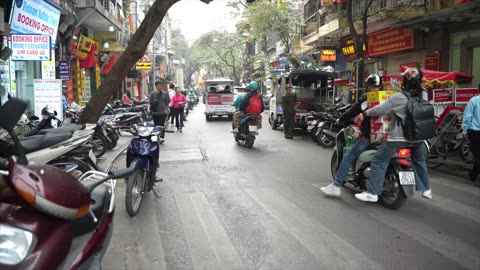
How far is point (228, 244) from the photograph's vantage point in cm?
473

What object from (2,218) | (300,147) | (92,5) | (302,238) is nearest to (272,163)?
(300,147)

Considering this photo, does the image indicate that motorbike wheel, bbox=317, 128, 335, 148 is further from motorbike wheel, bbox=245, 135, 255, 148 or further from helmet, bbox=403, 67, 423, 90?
helmet, bbox=403, 67, 423, 90

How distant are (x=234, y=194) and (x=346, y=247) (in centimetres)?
271

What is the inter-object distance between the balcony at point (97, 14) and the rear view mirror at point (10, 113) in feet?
53.0

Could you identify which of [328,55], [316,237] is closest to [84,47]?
[328,55]

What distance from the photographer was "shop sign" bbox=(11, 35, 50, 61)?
1077 centimetres

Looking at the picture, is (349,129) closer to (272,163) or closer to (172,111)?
(272,163)

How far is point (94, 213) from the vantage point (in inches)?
115

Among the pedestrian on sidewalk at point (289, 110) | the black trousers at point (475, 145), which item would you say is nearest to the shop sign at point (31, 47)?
the pedestrian on sidewalk at point (289, 110)

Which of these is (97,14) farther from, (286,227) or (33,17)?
(286,227)

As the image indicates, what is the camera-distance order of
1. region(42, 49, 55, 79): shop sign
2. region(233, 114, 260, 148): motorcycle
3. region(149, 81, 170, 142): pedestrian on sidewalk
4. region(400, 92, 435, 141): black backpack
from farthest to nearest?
region(42, 49, 55, 79): shop sign
region(149, 81, 170, 142): pedestrian on sidewalk
region(233, 114, 260, 148): motorcycle
region(400, 92, 435, 141): black backpack

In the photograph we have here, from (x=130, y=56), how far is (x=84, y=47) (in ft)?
44.7

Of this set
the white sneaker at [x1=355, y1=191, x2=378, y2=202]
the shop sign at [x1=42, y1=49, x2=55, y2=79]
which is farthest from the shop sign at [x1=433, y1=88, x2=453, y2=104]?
the shop sign at [x1=42, y1=49, x2=55, y2=79]

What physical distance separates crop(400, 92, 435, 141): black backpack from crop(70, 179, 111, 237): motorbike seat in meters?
3.91
